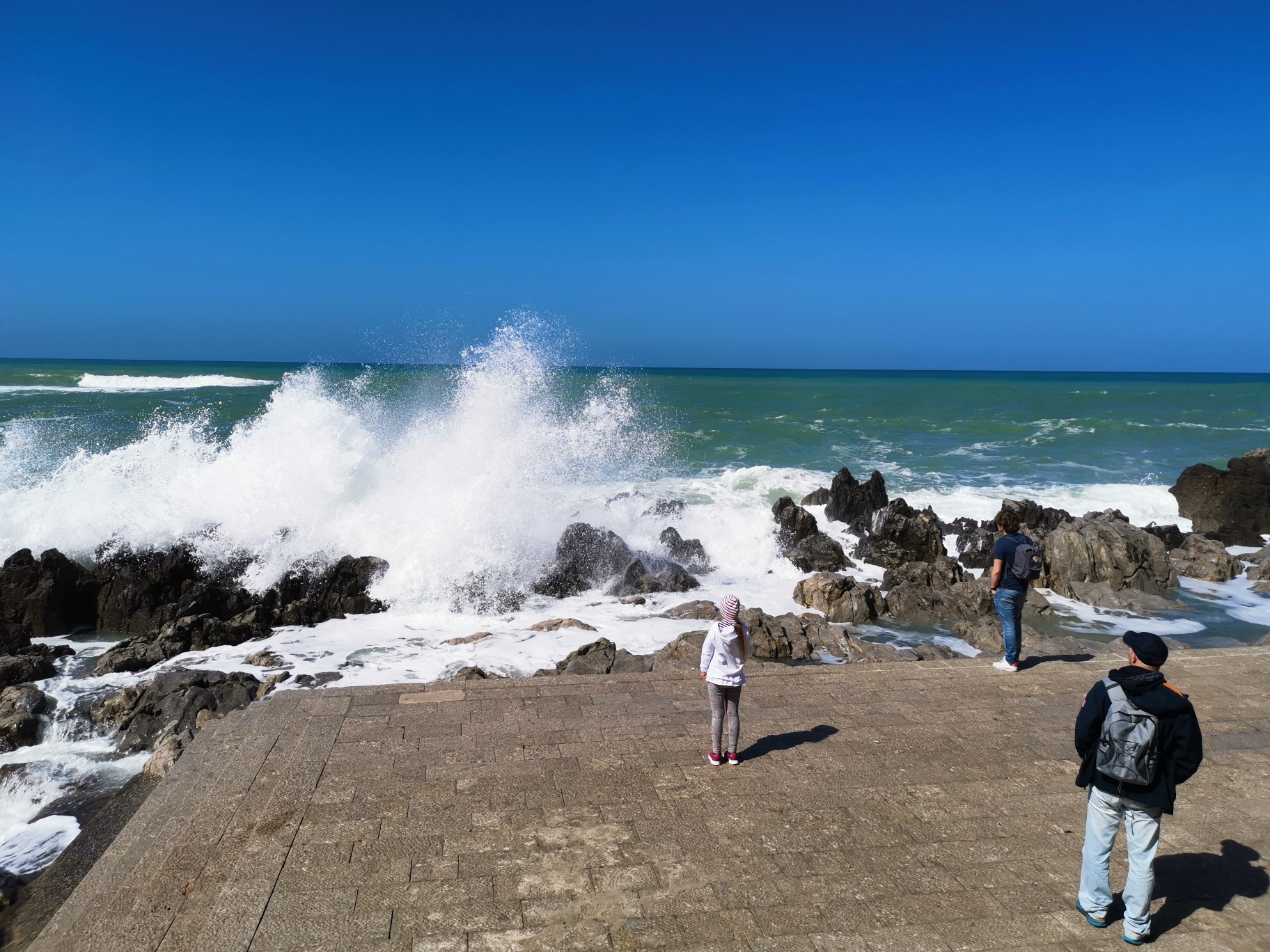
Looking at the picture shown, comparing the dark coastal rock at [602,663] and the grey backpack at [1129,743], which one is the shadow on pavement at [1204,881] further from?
the dark coastal rock at [602,663]

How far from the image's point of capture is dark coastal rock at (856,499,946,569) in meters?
15.4

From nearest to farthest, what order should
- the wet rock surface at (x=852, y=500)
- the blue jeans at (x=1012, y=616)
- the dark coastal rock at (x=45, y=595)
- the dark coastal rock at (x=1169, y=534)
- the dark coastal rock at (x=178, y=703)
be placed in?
the blue jeans at (x=1012, y=616), the dark coastal rock at (x=178, y=703), the dark coastal rock at (x=45, y=595), the dark coastal rock at (x=1169, y=534), the wet rock surface at (x=852, y=500)

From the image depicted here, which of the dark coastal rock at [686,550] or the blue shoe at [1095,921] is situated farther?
the dark coastal rock at [686,550]

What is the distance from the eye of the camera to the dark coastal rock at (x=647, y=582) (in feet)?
43.3

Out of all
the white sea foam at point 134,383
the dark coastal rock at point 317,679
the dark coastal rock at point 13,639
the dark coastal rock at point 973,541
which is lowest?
the dark coastal rock at point 13,639

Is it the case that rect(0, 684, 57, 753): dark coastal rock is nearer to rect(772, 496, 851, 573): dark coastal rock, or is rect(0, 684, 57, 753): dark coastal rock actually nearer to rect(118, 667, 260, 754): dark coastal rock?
rect(118, 667, 260, 754): dark coastal rock

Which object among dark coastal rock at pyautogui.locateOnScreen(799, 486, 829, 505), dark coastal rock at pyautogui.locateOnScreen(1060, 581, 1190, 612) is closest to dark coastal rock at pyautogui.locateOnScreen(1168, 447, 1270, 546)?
dark coastal rock at pyautogui.locateOnScreen(1060, 581, 1190, 612)

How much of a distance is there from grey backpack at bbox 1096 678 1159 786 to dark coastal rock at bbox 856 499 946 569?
39.5 feet

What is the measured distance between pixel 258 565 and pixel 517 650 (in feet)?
18.5

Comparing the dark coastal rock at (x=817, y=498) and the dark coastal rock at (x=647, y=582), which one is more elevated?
the dark coastal rock at (x=817, y=498)

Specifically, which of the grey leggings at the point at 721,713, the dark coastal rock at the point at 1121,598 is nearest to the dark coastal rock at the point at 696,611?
the dark coastal rock at the point at 1121,598

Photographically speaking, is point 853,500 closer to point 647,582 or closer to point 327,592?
point 647,582

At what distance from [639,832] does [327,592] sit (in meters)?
9.15

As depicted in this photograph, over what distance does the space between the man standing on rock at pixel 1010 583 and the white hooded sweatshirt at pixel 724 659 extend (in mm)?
3322
